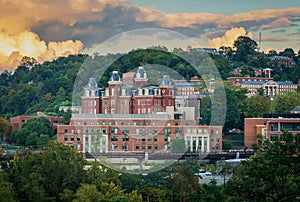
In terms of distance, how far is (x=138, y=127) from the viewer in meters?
75.6

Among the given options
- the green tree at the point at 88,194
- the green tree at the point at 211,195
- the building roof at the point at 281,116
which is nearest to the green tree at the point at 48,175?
A: the green tree at the point at 88,194

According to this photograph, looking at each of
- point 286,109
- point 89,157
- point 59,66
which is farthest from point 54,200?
point 59,66

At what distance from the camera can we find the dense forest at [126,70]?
289 feet

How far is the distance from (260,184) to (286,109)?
5673cm

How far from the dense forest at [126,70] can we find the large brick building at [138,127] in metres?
3.75

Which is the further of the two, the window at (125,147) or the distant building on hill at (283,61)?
the distant building on hill at (283,61)

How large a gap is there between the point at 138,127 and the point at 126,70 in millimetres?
23316

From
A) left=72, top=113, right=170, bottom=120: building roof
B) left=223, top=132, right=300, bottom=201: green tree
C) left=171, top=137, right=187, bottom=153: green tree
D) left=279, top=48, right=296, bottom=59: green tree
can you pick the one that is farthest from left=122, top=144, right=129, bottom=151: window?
left=279, top=48, right=296, bottom=59: green tree

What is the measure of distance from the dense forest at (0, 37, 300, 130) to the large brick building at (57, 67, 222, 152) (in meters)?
3.75

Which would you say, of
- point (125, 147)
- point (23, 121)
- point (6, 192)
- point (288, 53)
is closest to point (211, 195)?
point (6, 192)

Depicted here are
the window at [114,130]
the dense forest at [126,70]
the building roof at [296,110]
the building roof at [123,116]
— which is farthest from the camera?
the dense forest at [126,70]

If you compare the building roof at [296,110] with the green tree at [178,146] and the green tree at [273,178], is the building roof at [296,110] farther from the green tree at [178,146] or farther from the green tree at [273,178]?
the green tree at [273,178]

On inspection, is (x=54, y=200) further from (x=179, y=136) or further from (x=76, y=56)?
(x=76, y=56)

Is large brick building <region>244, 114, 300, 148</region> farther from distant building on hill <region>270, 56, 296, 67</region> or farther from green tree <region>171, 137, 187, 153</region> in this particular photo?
distant building on hill <region>270, 56, 296, 67</region>
